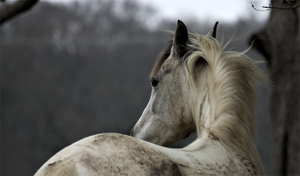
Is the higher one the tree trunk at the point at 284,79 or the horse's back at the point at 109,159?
the horse's back at the point at 109,159

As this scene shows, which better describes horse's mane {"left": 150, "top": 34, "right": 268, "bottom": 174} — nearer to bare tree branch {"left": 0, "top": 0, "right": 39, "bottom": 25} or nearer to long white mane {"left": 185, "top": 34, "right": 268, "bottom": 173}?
long white mane {"left": 185, "top": 34, "right": 268, "bottom": 173}

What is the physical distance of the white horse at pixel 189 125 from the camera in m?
2.15

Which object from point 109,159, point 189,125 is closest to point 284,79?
point 189,125

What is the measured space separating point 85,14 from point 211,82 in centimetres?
3065

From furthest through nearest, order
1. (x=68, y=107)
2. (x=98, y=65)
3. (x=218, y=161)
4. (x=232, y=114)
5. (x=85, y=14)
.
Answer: (x=85, y=14)
(x=98, y=65)
(x=68, y=107)
(x=232, y=114)
(x=218, y=161)

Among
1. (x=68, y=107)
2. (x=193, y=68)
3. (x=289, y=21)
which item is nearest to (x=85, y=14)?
(x=68, y=107)

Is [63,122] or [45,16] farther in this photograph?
[45,16]

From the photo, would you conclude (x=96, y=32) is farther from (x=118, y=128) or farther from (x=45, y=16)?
(x=118, y=128)

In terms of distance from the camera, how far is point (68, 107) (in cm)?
2398

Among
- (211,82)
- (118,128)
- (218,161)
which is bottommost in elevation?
(118,128)

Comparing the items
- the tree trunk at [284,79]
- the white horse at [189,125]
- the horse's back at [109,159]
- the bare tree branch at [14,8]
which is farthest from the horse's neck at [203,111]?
the bare tree branch at [14,8]

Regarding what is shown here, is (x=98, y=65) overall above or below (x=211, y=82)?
below

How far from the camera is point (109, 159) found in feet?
7.00

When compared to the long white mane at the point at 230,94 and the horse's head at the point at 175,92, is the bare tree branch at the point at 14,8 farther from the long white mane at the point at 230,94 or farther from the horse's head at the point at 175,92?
the long white mane at the point at 230,94
